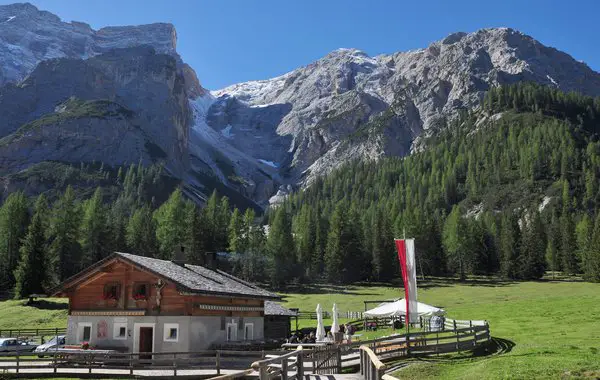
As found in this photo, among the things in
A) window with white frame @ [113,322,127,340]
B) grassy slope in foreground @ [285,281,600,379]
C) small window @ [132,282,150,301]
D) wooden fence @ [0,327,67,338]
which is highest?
small window @ [132,282,150,301]

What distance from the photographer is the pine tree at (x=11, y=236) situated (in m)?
84.6

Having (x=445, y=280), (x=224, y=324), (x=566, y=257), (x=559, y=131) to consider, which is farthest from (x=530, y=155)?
(x=224, y=324)

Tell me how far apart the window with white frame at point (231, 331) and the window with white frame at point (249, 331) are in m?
1.78

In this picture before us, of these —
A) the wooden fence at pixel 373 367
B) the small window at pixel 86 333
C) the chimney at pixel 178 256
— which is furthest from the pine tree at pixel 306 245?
the wooden fence at pixel 373 367

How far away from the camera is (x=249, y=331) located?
38.6 metres

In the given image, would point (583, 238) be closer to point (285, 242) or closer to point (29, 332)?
point (285, 242)

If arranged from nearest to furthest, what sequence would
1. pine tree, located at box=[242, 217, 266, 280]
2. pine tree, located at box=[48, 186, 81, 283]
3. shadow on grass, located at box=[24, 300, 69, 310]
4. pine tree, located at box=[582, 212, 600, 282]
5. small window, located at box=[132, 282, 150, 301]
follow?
small window, located at box=[132, 282, 150, 301]
shadow on grass, located at box=[24, 300, 69, 310]
pine tree, located at box=[48, 186, 81, 283]
pine tree, located at box=[582, 212, 600, 282]
pine tree, located at box=[242, 217, 266, 280]

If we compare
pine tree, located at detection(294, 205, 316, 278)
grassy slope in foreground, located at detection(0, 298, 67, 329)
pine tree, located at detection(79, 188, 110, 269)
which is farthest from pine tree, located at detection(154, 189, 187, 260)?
grassy slope in foreground, located at detection(0, 298, 67, 329)

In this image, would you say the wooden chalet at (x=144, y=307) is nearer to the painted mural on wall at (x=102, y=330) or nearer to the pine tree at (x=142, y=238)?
the painted mural on wall at (x=102, y=330)

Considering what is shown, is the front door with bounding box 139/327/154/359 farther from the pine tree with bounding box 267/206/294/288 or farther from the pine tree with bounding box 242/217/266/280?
the pine tree with bounding box 242/217/266/280

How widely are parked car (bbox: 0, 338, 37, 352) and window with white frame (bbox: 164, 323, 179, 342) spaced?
45.4 ft

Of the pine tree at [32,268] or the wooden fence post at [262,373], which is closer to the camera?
the wooden fence post at [262,373]

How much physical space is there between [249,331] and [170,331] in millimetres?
8298

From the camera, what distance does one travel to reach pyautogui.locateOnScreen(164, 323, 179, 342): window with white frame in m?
31.4
